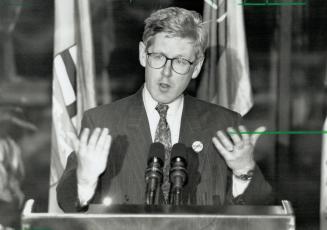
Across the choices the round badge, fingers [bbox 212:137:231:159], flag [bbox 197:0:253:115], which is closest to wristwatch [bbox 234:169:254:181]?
fingers [bbox 212:137:231:159]

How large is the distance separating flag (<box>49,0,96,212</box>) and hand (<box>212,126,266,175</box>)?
2.56 feet

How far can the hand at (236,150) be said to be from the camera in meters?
2.77

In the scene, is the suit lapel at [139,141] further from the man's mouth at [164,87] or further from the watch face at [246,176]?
the watch face at [246,176]

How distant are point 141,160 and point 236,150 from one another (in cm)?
57

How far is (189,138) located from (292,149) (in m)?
0.64

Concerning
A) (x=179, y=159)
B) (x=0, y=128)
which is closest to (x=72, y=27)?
(x=0, y=128)

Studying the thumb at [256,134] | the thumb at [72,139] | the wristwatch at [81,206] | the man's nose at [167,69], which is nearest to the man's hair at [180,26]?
the man's nose at [167,69]

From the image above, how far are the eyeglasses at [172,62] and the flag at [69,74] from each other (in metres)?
0.38

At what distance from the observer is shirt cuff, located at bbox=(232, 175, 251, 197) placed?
2.91 m

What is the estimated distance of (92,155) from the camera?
2637 mm

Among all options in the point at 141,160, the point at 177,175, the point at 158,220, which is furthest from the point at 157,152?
the point at 141,160

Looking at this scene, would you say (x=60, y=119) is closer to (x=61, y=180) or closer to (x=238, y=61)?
(x=61, y=180)

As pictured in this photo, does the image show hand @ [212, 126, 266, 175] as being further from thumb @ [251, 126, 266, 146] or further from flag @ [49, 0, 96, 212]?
flag @ [49, 0, 96, 212]

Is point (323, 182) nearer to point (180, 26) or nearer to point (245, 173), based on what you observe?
point (245, 173)
